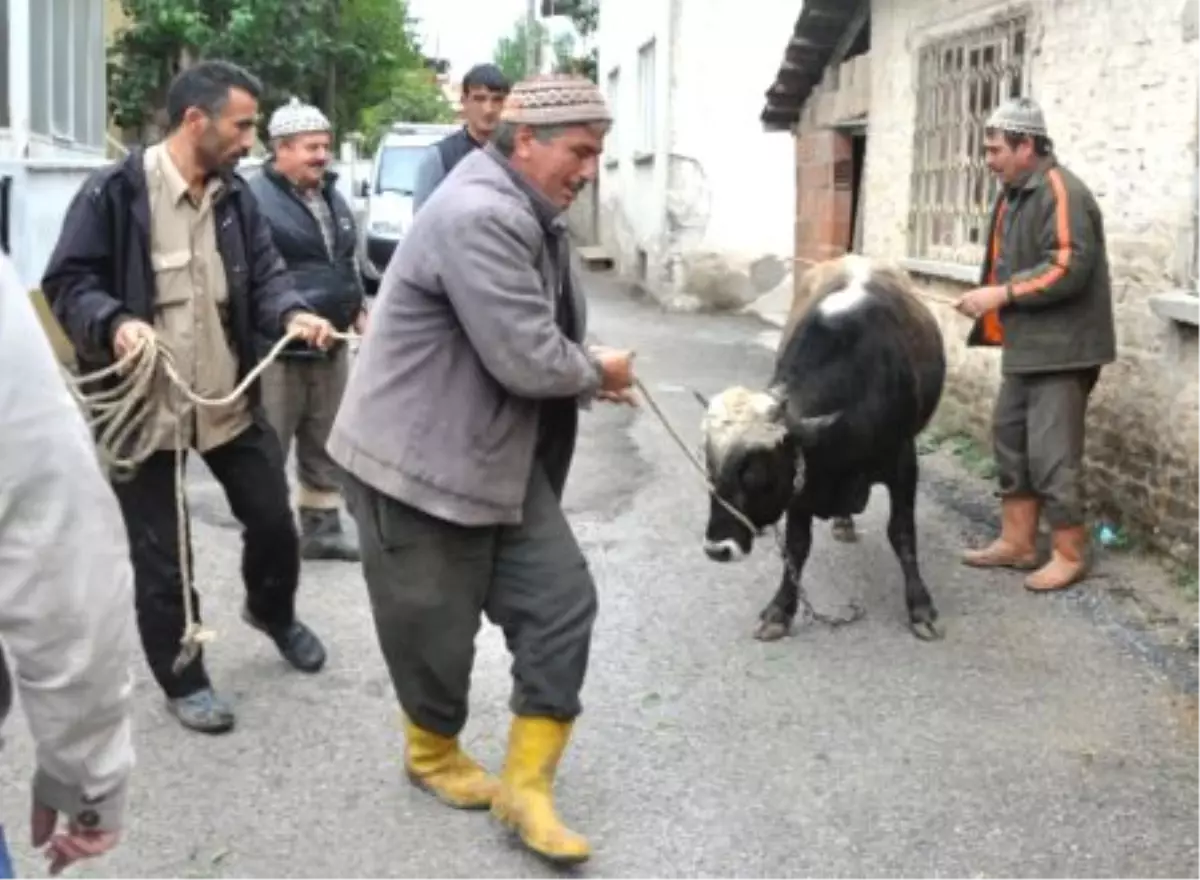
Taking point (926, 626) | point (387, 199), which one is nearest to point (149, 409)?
point (926, 626)

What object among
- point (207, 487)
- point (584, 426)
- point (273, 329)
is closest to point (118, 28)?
point (584, 426)

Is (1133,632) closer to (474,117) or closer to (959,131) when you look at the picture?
(474,117)

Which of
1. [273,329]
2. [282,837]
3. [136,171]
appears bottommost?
[282,837]

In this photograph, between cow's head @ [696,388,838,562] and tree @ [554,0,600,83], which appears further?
tree @ [554,0,600,83]

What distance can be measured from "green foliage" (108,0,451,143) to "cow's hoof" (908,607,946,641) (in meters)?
14.2

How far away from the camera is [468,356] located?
371 centimetres

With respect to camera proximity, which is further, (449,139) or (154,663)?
(449,139)

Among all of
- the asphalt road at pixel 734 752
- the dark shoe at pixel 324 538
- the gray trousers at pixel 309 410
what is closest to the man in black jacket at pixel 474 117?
the gray trousers at pixel 309 410

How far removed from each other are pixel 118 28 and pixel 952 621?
18.6 m

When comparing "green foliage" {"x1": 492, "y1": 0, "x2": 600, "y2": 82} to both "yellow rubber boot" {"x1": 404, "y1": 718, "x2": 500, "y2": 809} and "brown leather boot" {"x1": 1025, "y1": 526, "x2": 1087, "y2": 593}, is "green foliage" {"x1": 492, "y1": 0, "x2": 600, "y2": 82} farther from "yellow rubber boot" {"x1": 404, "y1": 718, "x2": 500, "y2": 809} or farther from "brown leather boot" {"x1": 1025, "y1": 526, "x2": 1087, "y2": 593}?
"yellow rubber boot" {"x1": 404, "y1": 718, "x2": 500, "y2": 809}

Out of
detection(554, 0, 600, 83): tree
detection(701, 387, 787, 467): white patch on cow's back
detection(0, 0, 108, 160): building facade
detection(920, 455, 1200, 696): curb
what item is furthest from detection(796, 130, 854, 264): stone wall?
detection(554, 0, 600, 83): tree

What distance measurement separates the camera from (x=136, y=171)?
4.45 meters

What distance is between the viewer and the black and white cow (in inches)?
205

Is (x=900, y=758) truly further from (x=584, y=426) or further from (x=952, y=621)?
(x=584, y=426)
